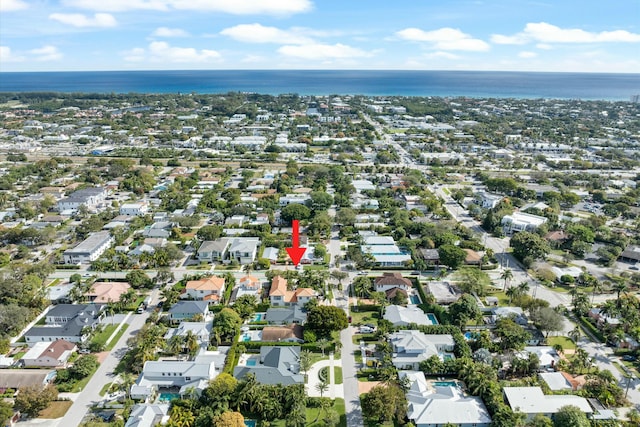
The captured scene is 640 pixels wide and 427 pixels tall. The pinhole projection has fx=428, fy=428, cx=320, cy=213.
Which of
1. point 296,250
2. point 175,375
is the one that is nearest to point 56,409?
point 175,375

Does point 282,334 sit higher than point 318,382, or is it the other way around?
point 282,334

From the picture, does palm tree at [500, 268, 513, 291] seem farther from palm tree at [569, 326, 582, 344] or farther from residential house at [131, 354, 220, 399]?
residential house at [131, 354, 220, 399]

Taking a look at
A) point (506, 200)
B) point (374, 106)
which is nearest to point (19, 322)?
point (506, 200)

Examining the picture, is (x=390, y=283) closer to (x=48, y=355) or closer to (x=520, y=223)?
(x=520, y=223)

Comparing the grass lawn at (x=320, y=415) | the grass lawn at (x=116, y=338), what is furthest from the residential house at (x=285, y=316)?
the grass lawn at (x=116, y=338)

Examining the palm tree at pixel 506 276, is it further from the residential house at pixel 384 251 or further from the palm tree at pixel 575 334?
the residential house at pixel 384 251

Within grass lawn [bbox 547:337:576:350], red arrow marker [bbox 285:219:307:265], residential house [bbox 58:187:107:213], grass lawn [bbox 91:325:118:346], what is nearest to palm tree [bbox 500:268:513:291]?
grass lawn [bbox 547:337:576:350]
